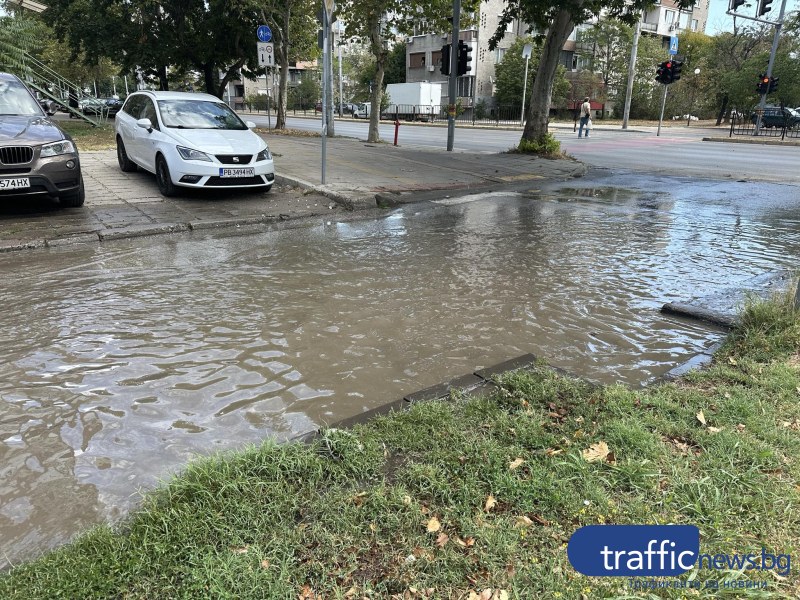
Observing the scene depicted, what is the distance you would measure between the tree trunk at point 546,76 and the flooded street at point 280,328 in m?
9.97

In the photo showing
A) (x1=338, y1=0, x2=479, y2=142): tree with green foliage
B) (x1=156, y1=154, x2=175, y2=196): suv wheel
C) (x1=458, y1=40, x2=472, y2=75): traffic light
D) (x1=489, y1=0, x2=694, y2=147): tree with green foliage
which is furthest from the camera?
(x1=338, y1=0, x2=479, y2=142): tree with green foliage

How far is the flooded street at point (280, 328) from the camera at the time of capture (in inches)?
124

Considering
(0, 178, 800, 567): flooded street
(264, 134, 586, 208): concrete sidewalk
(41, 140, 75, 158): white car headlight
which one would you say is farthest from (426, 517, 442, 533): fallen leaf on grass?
(264, 134, 586, 208): concrete sidewalk

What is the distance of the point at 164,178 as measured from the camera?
9953mm

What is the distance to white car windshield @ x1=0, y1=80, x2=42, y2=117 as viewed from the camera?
851 cm

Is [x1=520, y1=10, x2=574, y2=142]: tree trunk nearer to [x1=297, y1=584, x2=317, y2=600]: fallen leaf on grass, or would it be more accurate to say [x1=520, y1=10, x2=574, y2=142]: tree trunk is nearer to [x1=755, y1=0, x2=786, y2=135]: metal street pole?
[x1=297, y1=584, x2=317, y2=600]: fallen leaf on grass

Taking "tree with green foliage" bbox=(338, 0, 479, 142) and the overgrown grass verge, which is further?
"tree with green foliage" bbox=(338, 0, 479, 142)

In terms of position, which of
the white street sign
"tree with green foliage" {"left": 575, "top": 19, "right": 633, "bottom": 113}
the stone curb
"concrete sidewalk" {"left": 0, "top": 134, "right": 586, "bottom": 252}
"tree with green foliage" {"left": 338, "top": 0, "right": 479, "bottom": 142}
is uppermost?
"tree with green foliage" {"left": 575, "top": 19, "right": 633, "bottom": 113}

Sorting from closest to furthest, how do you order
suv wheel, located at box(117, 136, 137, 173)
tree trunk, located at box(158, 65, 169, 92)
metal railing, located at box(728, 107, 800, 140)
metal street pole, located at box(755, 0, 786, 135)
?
suv wheel, located at box(117, 136, 137, 173) < tree trunk, located at box(158, 65, 169, 92) < metal street pole, located at box(755, 0, 786, 135) < metal railing, located at box(728, 107, 800, 140)

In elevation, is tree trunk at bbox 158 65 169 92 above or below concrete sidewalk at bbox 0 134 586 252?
above

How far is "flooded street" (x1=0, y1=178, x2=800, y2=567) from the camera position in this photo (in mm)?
3158

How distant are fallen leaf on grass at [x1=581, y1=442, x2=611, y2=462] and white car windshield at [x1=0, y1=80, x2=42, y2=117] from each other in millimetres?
9107

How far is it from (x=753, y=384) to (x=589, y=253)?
4017mm

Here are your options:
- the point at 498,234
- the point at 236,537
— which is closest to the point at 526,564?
the point at 236,537
